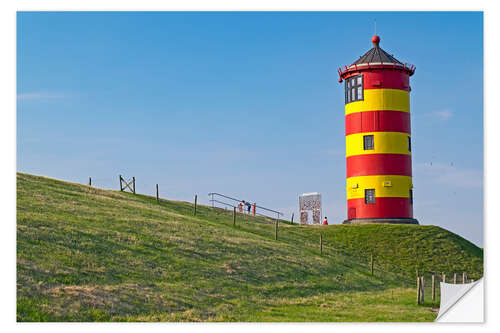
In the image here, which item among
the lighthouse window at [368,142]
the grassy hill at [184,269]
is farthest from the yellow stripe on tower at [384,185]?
the grassy hill at [184,269]

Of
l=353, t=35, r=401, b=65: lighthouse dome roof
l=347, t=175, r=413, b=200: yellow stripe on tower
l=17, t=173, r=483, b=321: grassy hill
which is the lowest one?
l=17, t=173, r=483, b=321: grassy hill

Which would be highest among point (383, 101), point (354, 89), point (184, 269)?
point (354, 89)

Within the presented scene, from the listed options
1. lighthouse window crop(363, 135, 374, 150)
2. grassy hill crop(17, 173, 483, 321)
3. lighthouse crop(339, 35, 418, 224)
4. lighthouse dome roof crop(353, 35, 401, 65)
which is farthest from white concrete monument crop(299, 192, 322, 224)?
lighthouse dome roof crop(353, 35, 401, 65)

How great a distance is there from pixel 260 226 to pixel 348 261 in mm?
9227

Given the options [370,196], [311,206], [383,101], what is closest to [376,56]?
[383,101]

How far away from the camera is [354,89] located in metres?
51.5

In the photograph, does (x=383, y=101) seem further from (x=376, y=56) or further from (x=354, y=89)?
(x=376, y=56)

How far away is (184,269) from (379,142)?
1048 inches

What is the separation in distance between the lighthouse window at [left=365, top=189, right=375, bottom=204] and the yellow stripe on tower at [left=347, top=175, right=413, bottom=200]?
9.2 inches

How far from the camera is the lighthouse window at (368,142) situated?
4969cm

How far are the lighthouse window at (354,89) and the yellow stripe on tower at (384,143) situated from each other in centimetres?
304

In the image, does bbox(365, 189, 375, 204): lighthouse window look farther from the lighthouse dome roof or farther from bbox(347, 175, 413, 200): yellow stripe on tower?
the lighthouse dome roof

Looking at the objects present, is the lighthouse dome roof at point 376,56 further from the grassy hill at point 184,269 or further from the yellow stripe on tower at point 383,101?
the grassy hill at point 184,269

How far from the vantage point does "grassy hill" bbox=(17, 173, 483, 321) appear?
20875mm
